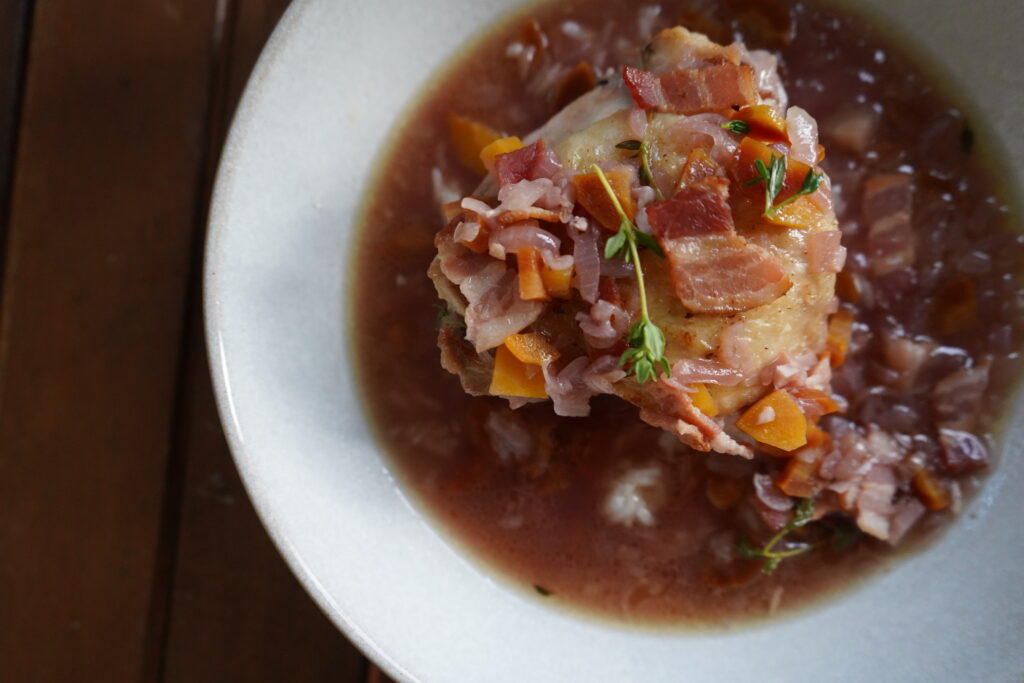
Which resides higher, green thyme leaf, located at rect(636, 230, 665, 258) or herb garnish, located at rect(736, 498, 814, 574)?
green thyme leaf, located at rect(636, 230, 665, 258)

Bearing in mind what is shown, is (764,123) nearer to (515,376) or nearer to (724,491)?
(515,376)

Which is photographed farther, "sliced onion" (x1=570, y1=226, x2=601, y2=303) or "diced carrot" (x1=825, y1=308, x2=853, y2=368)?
"diced carrot" (x1=825, y1=308, x2=853, y2=368)

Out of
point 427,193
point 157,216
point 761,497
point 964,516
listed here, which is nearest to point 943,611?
point 964,516

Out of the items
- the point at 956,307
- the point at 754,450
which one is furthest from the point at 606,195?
the point at 956,307

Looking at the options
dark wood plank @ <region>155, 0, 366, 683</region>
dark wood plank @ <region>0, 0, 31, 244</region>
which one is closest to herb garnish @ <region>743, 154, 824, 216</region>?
dark wood plank @ <region>155, 0, 366, 683</region>

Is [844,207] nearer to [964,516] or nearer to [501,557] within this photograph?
[964,516]

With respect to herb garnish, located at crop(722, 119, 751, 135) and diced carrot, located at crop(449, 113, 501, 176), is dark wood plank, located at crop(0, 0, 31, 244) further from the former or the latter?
herb garnish, located at crop(722, 119, 751, 135)
